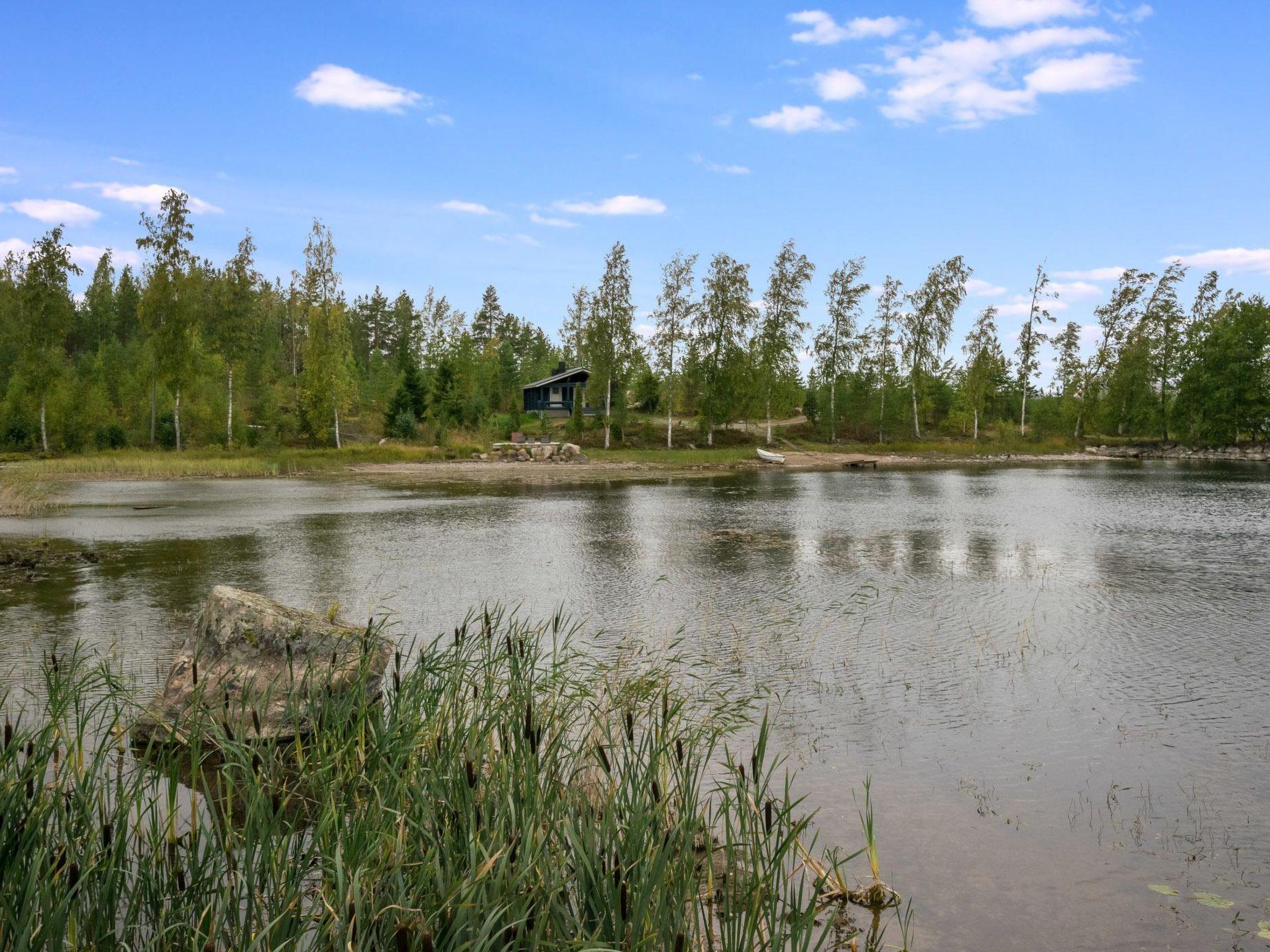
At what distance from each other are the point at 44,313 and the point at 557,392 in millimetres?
39912

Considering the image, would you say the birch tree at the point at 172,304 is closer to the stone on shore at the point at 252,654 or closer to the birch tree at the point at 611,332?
the birch tree at the point at 611,332

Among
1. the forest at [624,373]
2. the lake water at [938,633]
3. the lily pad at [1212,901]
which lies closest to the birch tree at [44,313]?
the forest at [624,373]

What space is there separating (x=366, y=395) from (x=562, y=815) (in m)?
82.7

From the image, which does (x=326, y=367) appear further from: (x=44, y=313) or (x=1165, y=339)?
(x=1165, y=339)

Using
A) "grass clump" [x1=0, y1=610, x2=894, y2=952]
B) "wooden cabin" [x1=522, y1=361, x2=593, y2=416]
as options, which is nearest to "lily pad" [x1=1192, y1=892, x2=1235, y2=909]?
"grass clump" [x1=0, y1=610, x2=894, y2=952]

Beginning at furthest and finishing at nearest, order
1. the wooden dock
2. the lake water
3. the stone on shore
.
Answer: the wooden dock → the stone on shore → the lake water

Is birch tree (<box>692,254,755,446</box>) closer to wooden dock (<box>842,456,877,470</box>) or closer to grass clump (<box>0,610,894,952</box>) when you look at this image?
wooden dock (<box>842,456,877,470</box>)

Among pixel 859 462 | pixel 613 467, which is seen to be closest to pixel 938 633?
pixel 613 467

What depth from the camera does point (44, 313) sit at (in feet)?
167

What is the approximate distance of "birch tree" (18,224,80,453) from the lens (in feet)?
164

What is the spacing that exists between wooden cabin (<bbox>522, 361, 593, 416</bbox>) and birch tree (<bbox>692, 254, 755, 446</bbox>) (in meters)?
12.2

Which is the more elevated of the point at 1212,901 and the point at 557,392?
the point at 557,392

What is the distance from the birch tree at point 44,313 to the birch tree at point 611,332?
32189 millimetres

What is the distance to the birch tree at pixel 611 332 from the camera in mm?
65312
